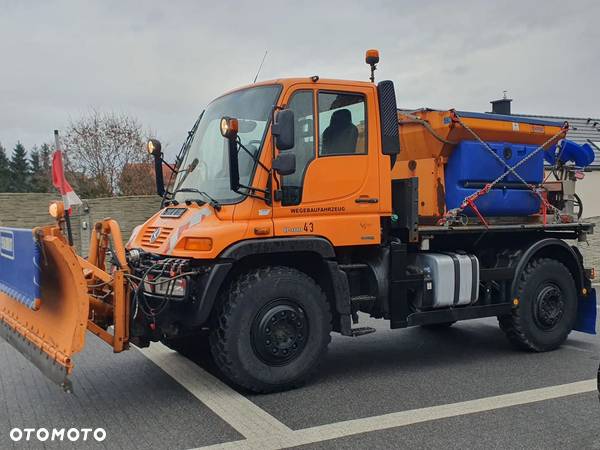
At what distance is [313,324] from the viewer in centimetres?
557

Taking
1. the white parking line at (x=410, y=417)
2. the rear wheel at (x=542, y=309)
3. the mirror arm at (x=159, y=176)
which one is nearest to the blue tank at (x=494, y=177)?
the rear wheel at (x=542, y=309)

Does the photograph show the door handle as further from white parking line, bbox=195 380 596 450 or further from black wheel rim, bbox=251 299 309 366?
white parking line, bbox=195 380 596 450

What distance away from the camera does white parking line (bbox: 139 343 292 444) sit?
4534 millimetres

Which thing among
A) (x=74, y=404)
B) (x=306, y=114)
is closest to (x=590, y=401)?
(x=306, y=114)

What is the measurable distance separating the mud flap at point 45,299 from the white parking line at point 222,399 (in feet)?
4.15

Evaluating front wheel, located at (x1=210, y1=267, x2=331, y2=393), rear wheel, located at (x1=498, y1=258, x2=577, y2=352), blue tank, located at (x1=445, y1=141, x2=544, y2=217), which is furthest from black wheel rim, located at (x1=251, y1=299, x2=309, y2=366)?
rear wheel, located at (x1=498, y1=258, x2=577, y2=352)

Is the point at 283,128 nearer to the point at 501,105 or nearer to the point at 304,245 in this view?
the point at 304,245

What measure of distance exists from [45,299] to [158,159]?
6.47 ft

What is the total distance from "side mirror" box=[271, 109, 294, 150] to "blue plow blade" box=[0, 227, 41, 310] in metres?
2.13

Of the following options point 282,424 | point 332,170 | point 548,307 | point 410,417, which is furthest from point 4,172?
point 410,417

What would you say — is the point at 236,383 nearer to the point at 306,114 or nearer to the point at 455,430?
the point at 455,430

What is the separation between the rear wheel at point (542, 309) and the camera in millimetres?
6973

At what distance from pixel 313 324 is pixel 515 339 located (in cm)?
284

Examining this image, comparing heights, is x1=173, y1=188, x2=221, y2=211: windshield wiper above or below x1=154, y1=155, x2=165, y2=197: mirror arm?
below
